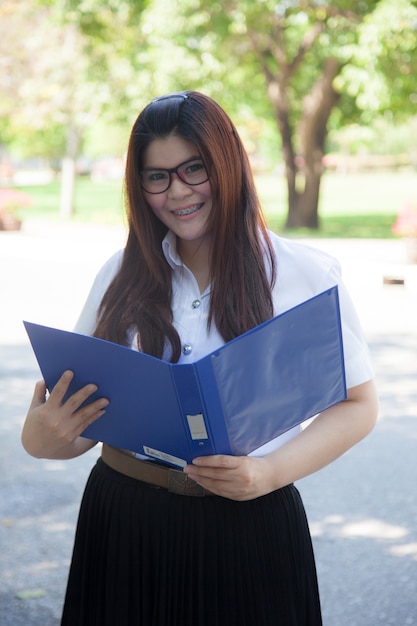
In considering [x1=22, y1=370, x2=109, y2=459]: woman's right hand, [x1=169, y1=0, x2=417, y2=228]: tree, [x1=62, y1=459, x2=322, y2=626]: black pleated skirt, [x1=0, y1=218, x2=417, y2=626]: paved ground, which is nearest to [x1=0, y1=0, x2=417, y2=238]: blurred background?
[x1=169, y1=0, x2=417, y2=228]: tree

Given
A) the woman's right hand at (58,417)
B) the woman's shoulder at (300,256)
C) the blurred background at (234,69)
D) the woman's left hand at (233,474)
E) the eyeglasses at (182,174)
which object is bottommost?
the woman's left hand at (233,474)

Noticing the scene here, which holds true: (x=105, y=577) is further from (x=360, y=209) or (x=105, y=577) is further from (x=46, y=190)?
(x=46, y=190)

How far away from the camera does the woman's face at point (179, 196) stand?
1.91 m

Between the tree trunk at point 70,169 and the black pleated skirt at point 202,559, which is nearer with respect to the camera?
the black pleated skirt at point 202,559

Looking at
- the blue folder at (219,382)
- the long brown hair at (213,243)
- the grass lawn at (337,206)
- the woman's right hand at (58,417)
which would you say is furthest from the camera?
the grass lawn at (337,206)

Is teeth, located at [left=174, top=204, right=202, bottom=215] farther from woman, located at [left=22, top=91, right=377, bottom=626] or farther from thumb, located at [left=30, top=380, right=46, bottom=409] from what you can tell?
thumb, located at [left=30, top=380, right=46, bottom=409]

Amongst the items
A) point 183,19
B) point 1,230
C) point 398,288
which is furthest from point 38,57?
point 398,288

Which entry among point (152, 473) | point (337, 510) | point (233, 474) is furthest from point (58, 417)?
point (337, 510)

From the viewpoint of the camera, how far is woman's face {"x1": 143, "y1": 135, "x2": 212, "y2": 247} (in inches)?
75.1

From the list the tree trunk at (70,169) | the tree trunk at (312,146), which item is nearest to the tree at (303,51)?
the tree trunk at (312,146)

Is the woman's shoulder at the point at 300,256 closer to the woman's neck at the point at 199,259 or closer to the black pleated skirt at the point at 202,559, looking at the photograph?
the woman's neck at the point at 199,259

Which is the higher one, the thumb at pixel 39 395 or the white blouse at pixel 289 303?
the white blouse at pixel 289 303

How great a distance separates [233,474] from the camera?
66.3 inches

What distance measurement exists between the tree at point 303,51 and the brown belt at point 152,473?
13567 mm
